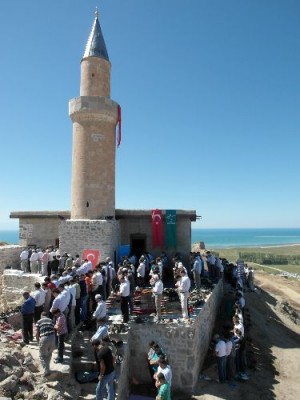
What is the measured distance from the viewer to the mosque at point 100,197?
18031 millimetres

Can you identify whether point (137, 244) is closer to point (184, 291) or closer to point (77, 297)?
point (184, 291)

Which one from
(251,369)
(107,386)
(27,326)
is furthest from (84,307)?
(251,369)

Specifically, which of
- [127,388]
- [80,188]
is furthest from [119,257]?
[127,388]

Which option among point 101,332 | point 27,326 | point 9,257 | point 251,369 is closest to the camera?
point 101,332

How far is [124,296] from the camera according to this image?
1183 centimetres

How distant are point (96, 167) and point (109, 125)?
2537 millimetres

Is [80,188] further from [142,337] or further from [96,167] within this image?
[142,337]

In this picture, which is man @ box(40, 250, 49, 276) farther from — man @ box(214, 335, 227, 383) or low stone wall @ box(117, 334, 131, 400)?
man @ box(214, 335, 227, 383)

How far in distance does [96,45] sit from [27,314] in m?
15.6

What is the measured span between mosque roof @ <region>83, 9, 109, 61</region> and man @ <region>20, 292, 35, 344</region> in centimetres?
1442

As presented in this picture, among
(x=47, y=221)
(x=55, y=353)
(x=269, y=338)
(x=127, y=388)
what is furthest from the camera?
(x=47, y=221)

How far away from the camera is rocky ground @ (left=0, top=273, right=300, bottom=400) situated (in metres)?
8.61

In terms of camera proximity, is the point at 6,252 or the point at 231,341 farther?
the point at 6,252

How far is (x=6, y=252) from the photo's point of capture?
20.0m
